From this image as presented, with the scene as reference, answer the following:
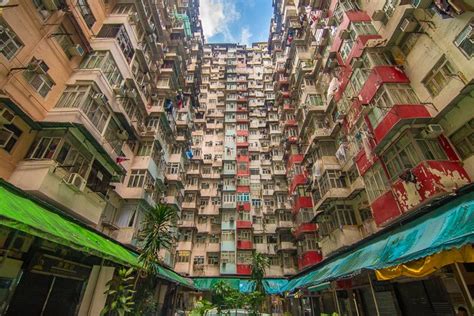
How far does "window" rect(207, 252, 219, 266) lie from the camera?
30750mm

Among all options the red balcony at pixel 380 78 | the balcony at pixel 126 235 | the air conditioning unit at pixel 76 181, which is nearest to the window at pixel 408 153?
the red balcony at pixel 380 78

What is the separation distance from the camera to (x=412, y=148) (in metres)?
10.5

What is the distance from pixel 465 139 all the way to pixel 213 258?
29242mm

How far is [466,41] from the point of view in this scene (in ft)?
29.2

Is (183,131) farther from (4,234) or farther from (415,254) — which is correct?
(415,254)

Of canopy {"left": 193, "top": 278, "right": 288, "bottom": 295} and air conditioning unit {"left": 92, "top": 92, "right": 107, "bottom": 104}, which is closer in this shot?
air conditioning unit {"left": 92, "top": 92, "right": 107, "bottom": 104}

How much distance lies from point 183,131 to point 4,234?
23.5m

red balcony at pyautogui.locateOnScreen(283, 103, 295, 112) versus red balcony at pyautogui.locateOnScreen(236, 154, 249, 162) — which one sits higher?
red balcony at pyautogui.locateOnScreen(283, 103, 295, 112)

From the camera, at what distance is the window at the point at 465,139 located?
898cm

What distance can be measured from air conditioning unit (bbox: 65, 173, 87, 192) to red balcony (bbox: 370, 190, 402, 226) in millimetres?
15385

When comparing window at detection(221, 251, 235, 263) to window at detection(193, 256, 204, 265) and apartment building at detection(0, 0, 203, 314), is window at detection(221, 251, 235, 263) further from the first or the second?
apartment building at detection(0, 0, 203, 314)

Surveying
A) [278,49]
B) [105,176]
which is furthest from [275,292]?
[278,49]

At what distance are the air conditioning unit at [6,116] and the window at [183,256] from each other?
83.0 feet

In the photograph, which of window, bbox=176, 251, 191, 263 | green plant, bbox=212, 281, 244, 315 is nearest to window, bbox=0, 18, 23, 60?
green plant, bbox=212, 281, 244, 315
